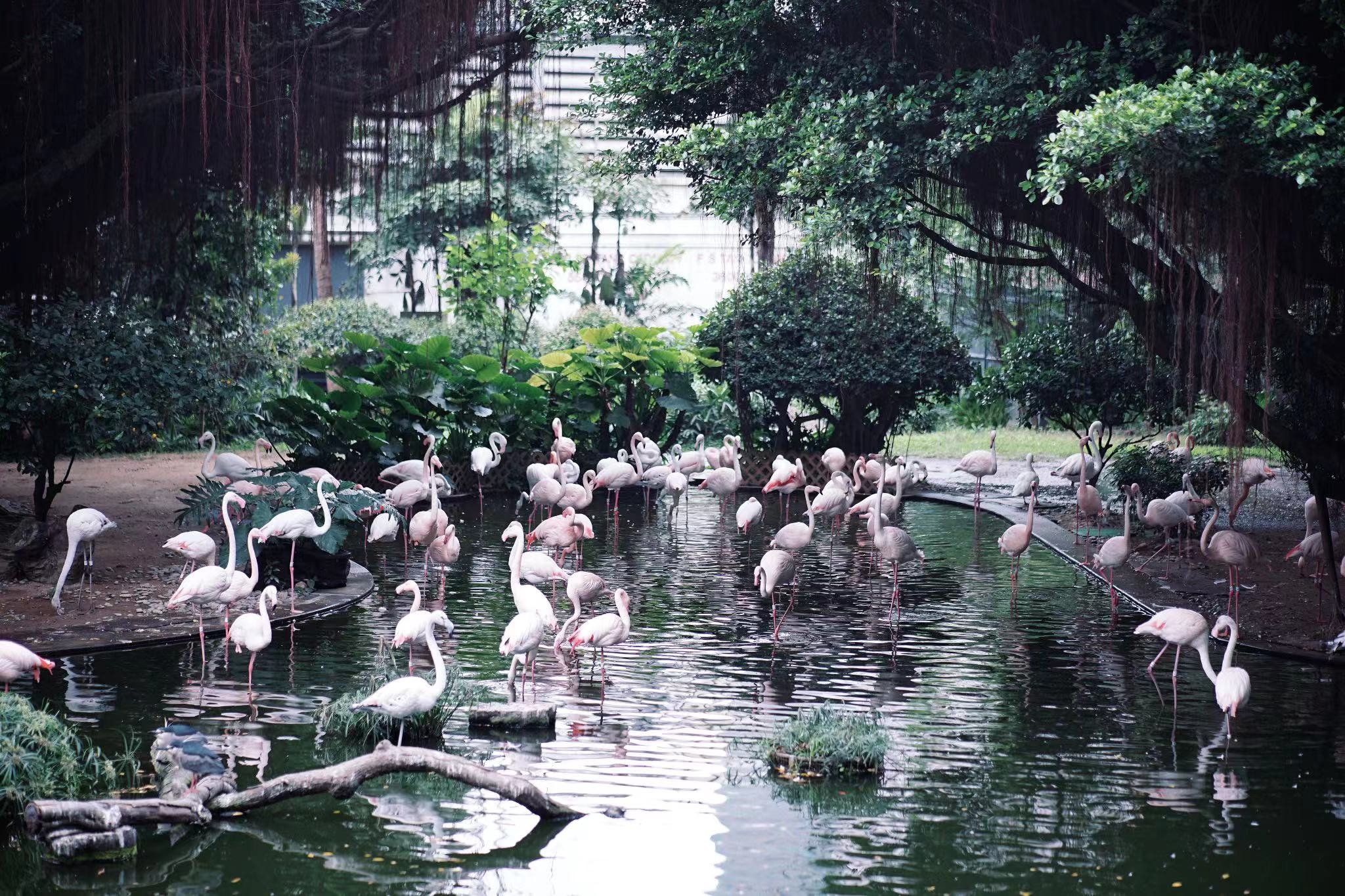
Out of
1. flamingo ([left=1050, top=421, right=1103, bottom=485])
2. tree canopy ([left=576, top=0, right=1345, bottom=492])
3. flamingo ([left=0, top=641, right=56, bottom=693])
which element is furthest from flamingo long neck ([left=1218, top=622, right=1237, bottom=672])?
flamingo ([left=1050, top=421, right=1103, bottom=485])

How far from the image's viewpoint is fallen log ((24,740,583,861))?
17.4 feet

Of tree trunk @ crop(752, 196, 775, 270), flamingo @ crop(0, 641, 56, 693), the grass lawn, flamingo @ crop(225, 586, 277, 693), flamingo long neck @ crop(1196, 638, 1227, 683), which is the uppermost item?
tree trunk @ crop(752, 196, 775, 270)

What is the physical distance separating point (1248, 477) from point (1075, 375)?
3.36 m

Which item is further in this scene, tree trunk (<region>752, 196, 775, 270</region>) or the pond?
tree trunk (<region>752, 196, 775, 270</region>)

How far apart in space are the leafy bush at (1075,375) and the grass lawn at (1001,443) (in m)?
7.46

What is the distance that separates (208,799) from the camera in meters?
5.72

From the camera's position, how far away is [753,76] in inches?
454

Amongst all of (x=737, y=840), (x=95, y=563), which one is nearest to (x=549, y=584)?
(x=95, y=563)

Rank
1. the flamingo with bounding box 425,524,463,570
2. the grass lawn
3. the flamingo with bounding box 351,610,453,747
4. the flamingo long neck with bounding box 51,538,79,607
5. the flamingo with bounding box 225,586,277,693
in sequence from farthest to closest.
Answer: the grass lawn → the flamingo with bounding box 425,524,463,570 → the flamingo long neck with bounding box 51,538,79,607 → the flamingo with bounding box 225,586,277,693 → the flamingo with bounding box 351,610,453,747

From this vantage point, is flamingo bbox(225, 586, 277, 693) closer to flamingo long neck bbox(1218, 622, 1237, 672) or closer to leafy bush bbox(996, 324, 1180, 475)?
flamingo long neck bbox(1218, 622, 1237, 672)

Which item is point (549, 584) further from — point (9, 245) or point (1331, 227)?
point (1331, 227)

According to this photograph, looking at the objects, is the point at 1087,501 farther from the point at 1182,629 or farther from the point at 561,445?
the point at 561,445

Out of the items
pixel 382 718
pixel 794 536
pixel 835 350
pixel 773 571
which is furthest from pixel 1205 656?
pixel 835 350

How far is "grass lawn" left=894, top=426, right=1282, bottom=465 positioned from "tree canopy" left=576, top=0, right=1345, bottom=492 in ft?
45.5
